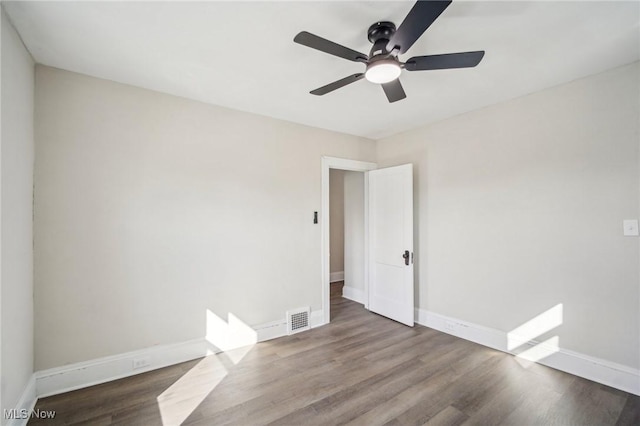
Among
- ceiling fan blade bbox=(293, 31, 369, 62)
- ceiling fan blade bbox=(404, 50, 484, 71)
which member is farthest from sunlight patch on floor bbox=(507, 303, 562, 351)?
ceiling fan blade bbox=(293, 31, 369, 62)

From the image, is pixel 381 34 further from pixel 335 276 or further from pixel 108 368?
pixel 335 276

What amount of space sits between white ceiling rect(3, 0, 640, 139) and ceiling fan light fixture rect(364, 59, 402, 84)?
28 centimetres

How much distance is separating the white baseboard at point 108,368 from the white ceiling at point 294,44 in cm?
248

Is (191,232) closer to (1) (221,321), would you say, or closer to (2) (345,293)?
(1) (221,321)

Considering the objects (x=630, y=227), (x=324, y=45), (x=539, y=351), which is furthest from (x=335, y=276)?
(x=324, y=45)

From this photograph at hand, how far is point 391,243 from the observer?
3957 mm

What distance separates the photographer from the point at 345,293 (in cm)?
505

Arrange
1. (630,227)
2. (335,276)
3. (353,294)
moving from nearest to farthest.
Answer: (630,227), (353,294), (335,276)

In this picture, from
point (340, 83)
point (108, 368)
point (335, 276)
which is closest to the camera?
point (340, 83)

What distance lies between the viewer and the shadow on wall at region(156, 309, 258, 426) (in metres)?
2.09

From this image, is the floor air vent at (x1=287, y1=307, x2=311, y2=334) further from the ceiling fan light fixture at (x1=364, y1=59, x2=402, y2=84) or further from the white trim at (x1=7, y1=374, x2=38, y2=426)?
the ceiling fan light fixture at (x1=364, y1=59, x2=402, y2=84)

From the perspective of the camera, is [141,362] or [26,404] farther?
[141,362]

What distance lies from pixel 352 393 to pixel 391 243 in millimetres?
2117

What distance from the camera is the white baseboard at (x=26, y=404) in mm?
1817
